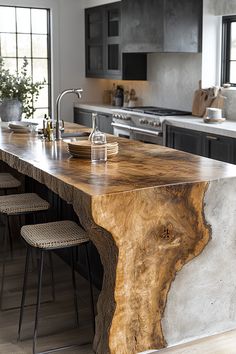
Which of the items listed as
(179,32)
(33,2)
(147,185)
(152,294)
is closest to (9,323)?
(152,294)

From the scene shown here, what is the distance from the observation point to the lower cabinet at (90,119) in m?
7.49

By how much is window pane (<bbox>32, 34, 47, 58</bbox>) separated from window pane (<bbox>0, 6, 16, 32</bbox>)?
345 mm

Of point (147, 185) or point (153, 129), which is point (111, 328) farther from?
point (153, 129)

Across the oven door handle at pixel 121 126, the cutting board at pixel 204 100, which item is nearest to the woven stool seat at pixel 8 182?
the oven door handle at pixel 121 126

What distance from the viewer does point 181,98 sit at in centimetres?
705

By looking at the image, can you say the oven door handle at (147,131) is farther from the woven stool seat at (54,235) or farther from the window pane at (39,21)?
the woven stool seat at (54,235)

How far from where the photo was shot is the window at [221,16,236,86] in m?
6.39

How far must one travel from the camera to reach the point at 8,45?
7.83 meters

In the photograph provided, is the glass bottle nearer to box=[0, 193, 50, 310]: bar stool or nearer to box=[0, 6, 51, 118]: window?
box=[0, 193, 50, 310]: bar stool

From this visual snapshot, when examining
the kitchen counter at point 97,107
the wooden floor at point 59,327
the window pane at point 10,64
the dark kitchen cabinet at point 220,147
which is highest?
the window pane at point 10,64

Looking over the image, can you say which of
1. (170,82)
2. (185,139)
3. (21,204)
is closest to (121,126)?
(170,82)

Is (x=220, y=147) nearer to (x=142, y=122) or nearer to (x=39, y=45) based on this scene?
(x=142, y=122)

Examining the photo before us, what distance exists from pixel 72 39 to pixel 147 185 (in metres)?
5.69

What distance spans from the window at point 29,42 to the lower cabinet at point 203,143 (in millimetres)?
2721
